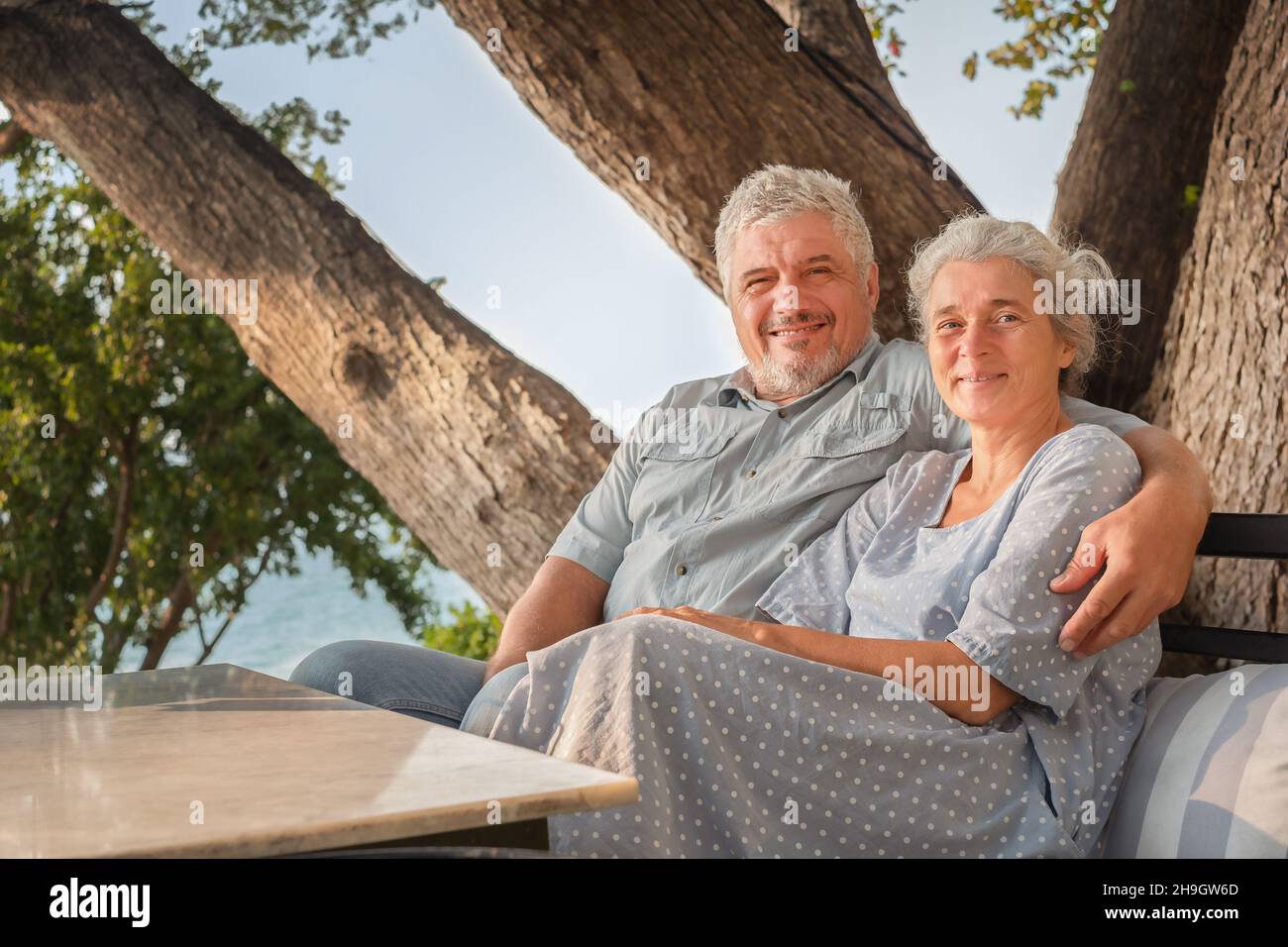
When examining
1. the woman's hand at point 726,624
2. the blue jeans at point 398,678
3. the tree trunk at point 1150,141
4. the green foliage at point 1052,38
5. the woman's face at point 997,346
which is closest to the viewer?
the woman's hand at point 726,624

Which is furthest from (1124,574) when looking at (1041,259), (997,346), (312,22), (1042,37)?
(312,22)

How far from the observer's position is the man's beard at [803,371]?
2879mm

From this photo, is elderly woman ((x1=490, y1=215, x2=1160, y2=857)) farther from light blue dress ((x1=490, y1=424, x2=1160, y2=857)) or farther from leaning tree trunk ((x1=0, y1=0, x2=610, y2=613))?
leaning tree trunk ((x1=0, y1=0, x2=610, y2=613))

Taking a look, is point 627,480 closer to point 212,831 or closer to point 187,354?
point 212,831

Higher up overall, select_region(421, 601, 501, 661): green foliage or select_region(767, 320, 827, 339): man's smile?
select_region(767, 320, 827, 339): man's smile

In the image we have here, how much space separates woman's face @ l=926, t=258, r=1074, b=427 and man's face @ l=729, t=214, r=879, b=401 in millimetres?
596

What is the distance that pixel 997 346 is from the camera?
7.34 feet

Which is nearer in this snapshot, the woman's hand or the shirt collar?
the woman's hand

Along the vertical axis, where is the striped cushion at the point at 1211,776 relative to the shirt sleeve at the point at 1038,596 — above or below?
below

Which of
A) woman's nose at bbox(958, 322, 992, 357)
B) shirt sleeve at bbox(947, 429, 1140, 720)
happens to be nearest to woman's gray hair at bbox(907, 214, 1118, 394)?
woman's nose at bbox(958, 322, 992, 357)

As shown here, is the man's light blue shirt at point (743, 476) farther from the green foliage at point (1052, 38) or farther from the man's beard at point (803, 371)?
the green foliage at point (1052, 38)

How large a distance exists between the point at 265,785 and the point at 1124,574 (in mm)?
1215

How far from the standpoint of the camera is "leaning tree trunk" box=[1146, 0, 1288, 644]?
9.02 feet

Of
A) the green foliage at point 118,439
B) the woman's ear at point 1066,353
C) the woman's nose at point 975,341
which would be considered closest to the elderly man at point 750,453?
the woman's ear at point 1066,353
